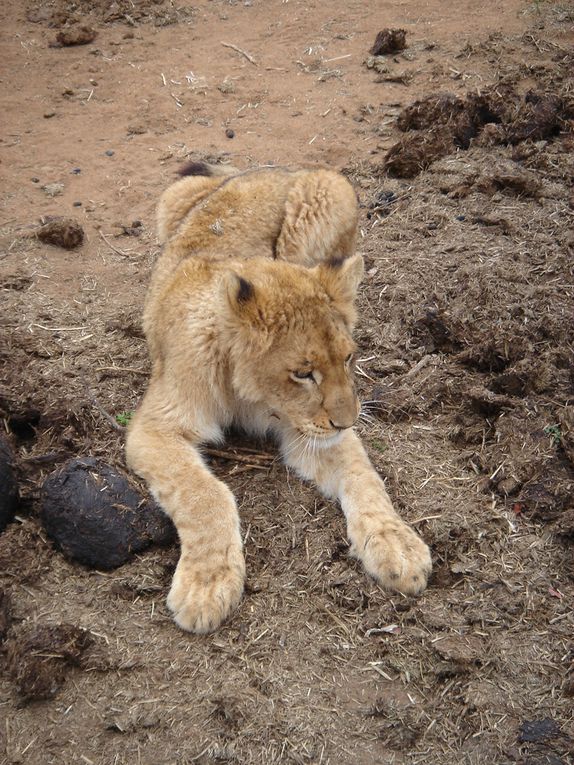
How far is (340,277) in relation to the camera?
161 inches

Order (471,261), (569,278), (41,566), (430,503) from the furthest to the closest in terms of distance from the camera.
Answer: (471,261), (569,278), (430,503), (41,566)

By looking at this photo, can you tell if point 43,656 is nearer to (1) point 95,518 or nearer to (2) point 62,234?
(1) point 95,518

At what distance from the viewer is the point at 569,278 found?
18.2 feet

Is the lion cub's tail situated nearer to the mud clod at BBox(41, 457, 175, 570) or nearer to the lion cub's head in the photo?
the lion cub's head

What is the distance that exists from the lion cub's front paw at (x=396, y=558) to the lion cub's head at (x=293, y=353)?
0.55m

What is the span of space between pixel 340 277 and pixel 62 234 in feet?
10.8

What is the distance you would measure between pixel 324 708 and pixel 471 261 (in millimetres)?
3814

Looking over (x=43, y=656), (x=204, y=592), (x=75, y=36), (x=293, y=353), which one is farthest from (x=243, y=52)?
(x=43, y=656)

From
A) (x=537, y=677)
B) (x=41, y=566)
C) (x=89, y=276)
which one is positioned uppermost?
(x=537, y=677)

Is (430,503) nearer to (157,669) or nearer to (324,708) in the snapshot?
(324,708)

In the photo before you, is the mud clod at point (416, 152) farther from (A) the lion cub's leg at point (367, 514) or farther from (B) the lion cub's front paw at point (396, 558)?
(B) the lion cub's front paw at point (396, 558)

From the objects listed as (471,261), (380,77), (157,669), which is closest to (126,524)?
(157,669)

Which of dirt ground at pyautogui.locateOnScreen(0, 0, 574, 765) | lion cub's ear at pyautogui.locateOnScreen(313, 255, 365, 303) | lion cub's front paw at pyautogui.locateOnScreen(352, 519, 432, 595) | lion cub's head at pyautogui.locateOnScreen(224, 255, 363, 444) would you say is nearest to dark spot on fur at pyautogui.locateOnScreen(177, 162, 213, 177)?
dirt ground at pyautogui.locateOnScreen(0, 0, 574, 765)

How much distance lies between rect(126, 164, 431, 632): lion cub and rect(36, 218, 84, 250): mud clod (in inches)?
82.5
